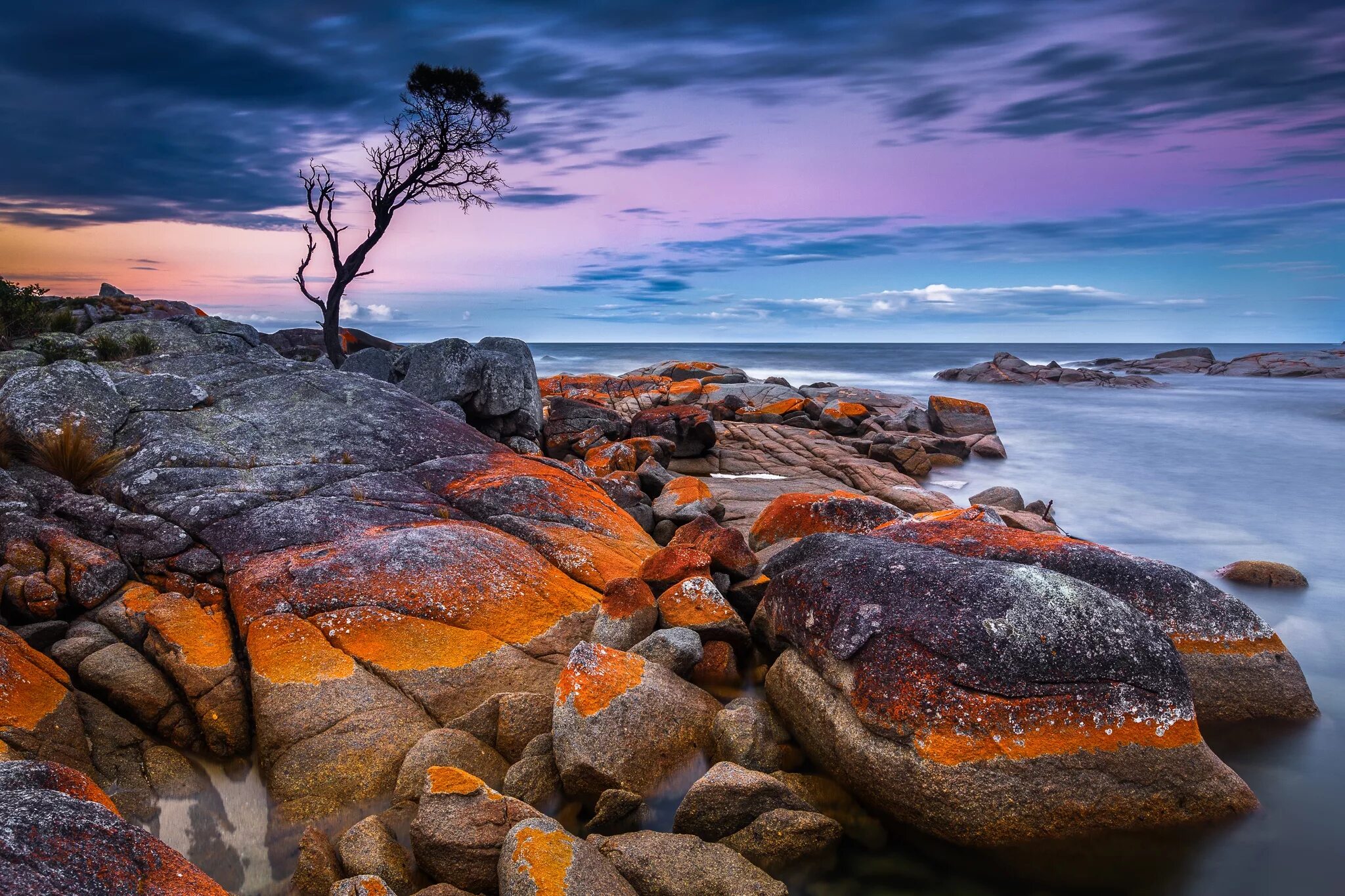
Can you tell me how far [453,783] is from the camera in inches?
191

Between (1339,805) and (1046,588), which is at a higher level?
(1046,588)

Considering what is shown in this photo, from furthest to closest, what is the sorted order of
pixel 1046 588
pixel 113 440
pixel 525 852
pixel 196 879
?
pixel 113 440
pixel 1046 588
pixel 525 852
pixel 196 879

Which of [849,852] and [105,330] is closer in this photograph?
[849,852]

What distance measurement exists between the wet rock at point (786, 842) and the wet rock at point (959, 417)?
76.1 feet

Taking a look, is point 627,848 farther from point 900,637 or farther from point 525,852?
point 900,637

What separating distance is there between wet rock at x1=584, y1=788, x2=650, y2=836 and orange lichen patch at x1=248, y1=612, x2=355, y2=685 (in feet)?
7.87

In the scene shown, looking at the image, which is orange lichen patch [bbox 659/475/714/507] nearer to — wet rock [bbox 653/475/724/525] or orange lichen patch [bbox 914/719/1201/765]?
wet rock [bbox 653/475/724/525]

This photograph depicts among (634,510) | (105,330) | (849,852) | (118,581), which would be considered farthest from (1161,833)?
(105,330)

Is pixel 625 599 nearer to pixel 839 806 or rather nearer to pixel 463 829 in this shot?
pixel 839 806

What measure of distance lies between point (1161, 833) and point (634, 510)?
765 cm

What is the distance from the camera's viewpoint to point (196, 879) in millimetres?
3451

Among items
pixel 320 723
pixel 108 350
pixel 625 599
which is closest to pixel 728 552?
pixel 625 599

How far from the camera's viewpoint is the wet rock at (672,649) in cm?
664

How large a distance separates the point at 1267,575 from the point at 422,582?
1208cm
